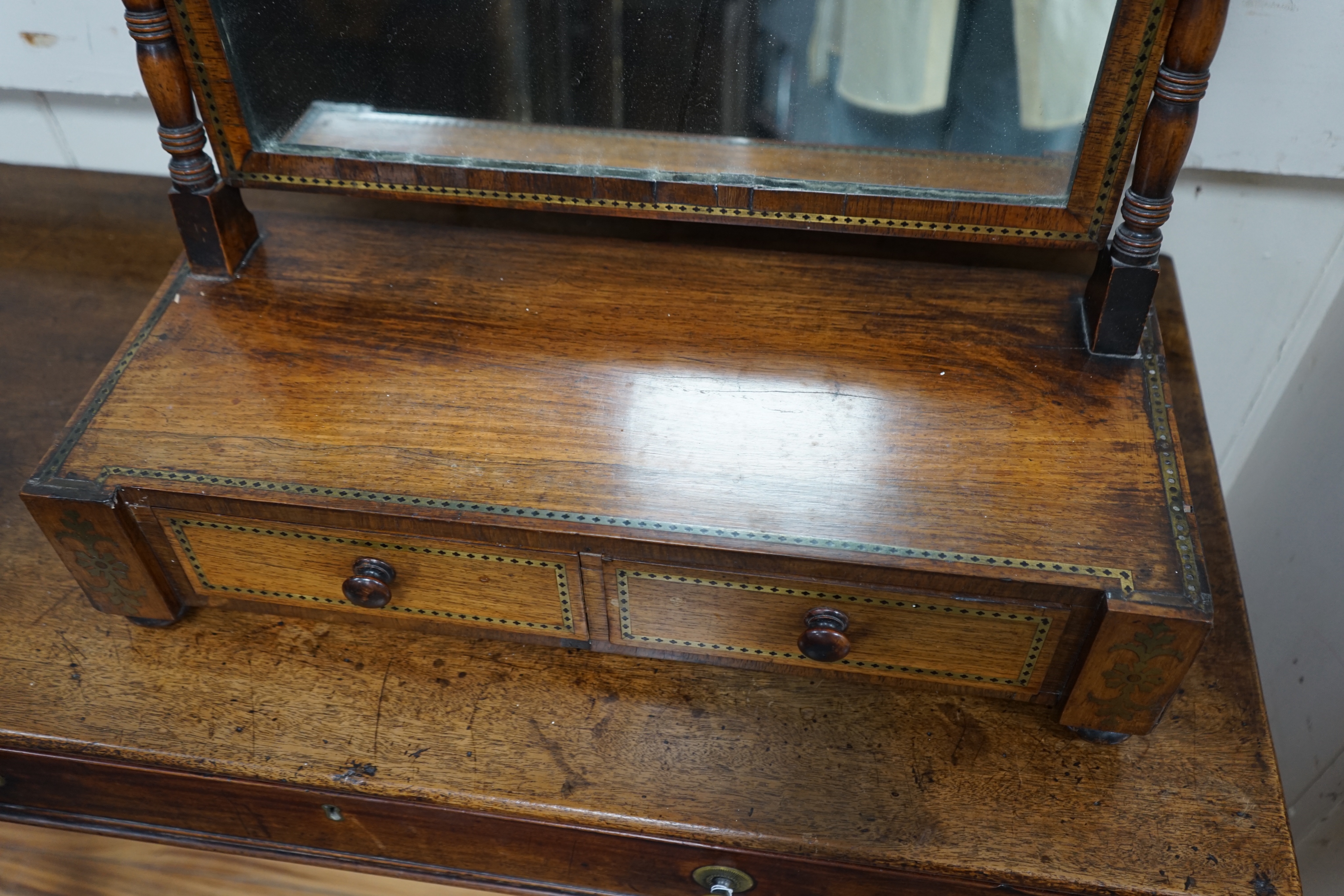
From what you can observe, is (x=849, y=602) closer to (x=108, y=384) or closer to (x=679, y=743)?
(x=679, y=743)

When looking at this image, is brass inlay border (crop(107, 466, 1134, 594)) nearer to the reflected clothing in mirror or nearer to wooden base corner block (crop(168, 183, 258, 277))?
wooden base corner block (crop(168, 183, 258, 277))

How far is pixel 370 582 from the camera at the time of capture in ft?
3.43

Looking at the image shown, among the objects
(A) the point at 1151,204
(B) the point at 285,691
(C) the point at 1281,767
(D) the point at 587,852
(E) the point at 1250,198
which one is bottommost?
(C) the point at 1281,767

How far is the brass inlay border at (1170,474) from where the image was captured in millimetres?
926

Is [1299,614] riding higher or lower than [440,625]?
lower

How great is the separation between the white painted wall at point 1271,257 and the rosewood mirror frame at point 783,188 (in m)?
0.36

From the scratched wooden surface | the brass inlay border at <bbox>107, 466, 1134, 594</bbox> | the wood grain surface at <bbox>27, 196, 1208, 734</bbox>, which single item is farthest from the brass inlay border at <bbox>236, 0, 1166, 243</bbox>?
the scratched wooden surface

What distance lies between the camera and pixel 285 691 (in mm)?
1093

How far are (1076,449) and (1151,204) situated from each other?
0.24m

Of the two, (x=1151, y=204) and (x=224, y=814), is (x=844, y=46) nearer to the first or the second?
(x=1151, y=204)

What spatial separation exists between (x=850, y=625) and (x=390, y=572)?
439mm

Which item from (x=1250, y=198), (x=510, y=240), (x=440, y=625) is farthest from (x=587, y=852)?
(x=1250, y=198)

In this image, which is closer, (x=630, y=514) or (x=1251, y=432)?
(x=630, y=514)

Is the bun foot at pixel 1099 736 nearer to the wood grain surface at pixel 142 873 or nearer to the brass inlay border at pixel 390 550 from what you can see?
the brass inlay border at pixel 390 550
